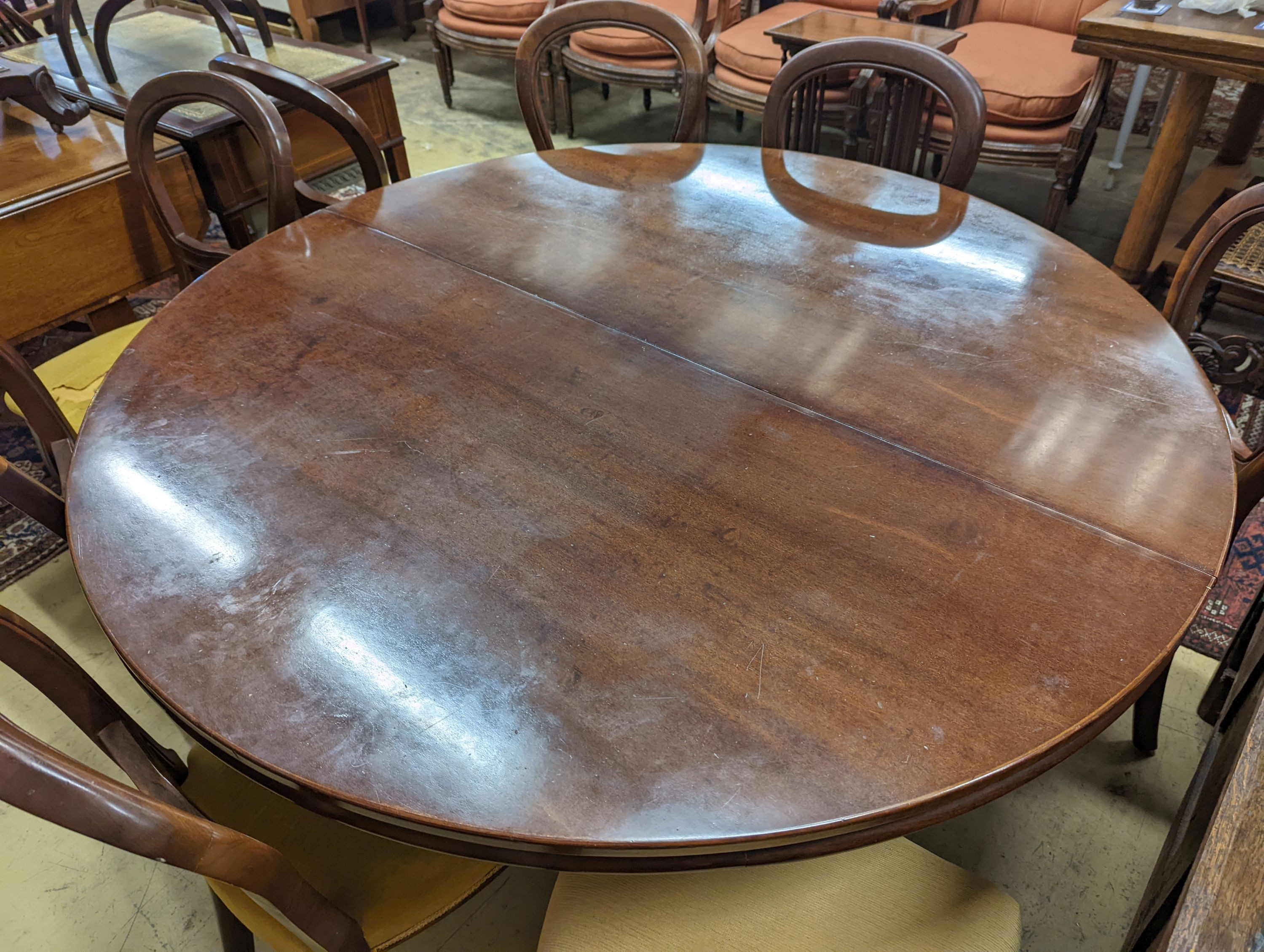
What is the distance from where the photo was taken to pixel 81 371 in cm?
157

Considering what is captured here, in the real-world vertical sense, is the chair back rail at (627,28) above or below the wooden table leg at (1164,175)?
above

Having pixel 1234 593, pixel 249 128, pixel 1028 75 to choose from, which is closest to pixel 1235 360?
pixel 1234 593

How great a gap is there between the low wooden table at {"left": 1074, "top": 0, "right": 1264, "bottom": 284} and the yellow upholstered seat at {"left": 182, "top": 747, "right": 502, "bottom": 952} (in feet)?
7.79

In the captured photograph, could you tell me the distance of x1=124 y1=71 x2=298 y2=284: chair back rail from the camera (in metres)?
1.44

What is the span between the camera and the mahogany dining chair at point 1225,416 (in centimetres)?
106

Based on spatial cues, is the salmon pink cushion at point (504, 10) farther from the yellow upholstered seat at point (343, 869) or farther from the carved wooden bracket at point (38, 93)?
the yellow upholstered seat at point (343, 869)

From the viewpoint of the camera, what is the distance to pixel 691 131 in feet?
5.90

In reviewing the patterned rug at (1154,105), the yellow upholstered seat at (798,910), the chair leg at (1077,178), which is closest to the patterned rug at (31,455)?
the yellow upholstered seat at (798,910)

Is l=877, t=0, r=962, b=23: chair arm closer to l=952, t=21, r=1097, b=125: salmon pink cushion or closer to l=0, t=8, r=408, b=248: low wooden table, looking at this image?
l=952, t=21, r=1097, b=125: salmon pink cushion

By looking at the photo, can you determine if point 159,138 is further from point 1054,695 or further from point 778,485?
point 1054,695

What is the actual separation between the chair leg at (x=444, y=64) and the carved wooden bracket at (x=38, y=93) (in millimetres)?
2077

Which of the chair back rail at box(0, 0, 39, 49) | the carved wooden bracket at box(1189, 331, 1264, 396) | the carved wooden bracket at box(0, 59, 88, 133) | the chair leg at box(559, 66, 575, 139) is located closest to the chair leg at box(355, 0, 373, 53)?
the chair leg at box(559, 66, 575, 139)

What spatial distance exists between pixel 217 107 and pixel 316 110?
0.61 m

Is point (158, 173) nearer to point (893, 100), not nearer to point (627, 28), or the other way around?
point (627, 28)
